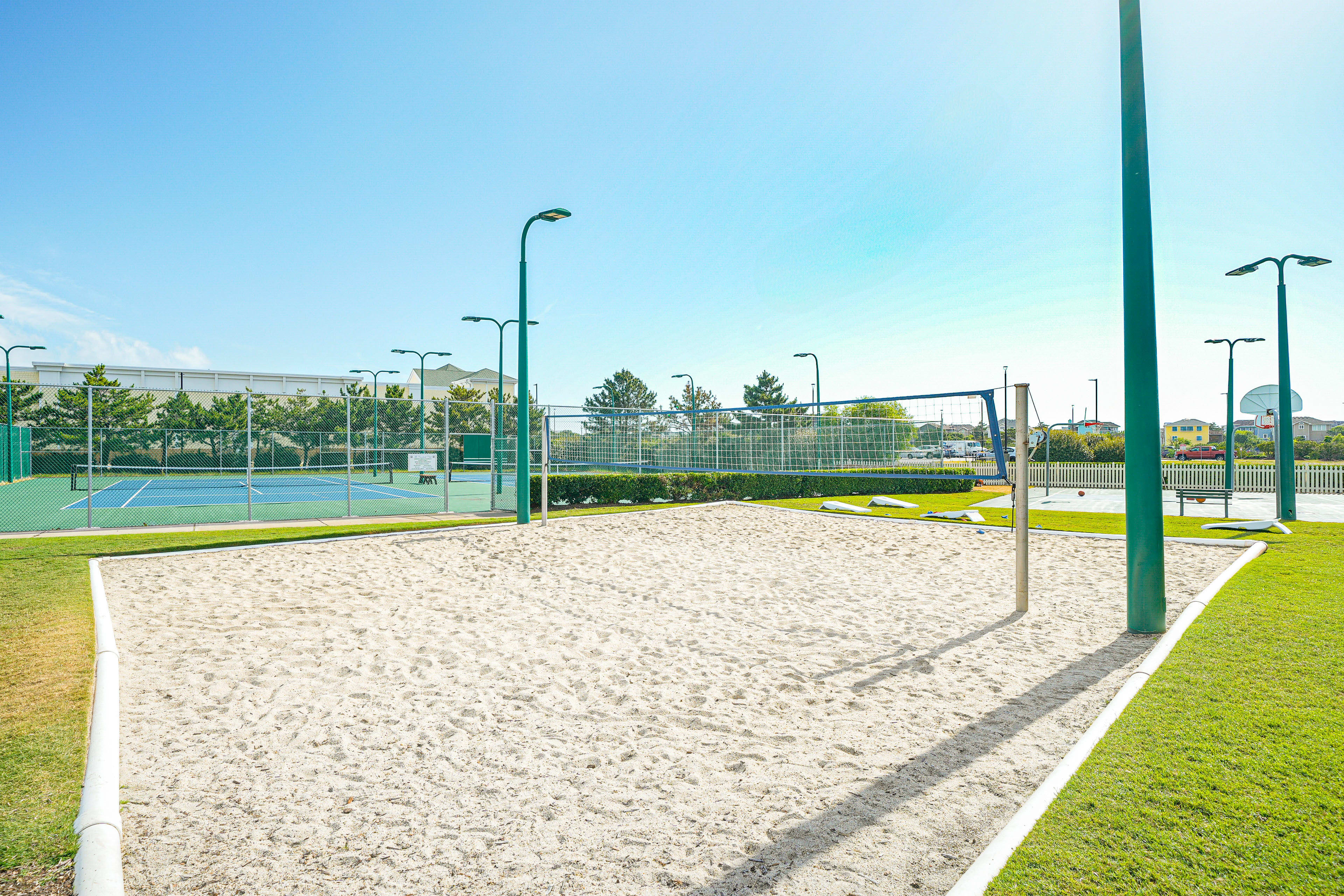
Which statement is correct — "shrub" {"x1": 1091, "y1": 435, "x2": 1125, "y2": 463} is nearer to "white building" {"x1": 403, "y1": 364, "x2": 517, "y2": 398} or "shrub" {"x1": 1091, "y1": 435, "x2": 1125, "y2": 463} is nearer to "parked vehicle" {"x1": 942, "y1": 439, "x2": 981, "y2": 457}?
"parked vehicle" {"x1": 942, "y1": 439, "x2": 981, "y2": 457}

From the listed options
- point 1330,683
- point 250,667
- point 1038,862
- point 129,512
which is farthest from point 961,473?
point 129,512

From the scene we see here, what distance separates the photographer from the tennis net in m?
22.2

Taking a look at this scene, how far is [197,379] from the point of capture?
197 feet

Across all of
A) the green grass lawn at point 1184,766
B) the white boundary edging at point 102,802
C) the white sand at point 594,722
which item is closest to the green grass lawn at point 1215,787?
the green grass lawn at point 1184,766

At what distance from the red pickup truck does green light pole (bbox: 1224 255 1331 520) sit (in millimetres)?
38561

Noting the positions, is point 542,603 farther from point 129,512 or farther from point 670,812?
point 129,512

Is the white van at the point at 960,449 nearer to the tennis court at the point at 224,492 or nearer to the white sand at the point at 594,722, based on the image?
the white sand at the point at 594,722

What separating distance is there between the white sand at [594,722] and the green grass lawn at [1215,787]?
30 cm

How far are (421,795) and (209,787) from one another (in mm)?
1115

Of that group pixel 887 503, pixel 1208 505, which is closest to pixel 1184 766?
pixel 887 503

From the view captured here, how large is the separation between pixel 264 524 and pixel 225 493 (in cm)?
1310

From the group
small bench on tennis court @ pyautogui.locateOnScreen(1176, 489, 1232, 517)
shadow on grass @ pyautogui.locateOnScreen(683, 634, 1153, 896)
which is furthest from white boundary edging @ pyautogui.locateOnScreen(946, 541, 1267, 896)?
small bench on tennis court @ pyautogui.locateOnScreen(1176, 489, 1232, 517)

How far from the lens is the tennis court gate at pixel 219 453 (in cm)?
1633

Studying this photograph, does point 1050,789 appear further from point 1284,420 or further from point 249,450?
point 1284,420
